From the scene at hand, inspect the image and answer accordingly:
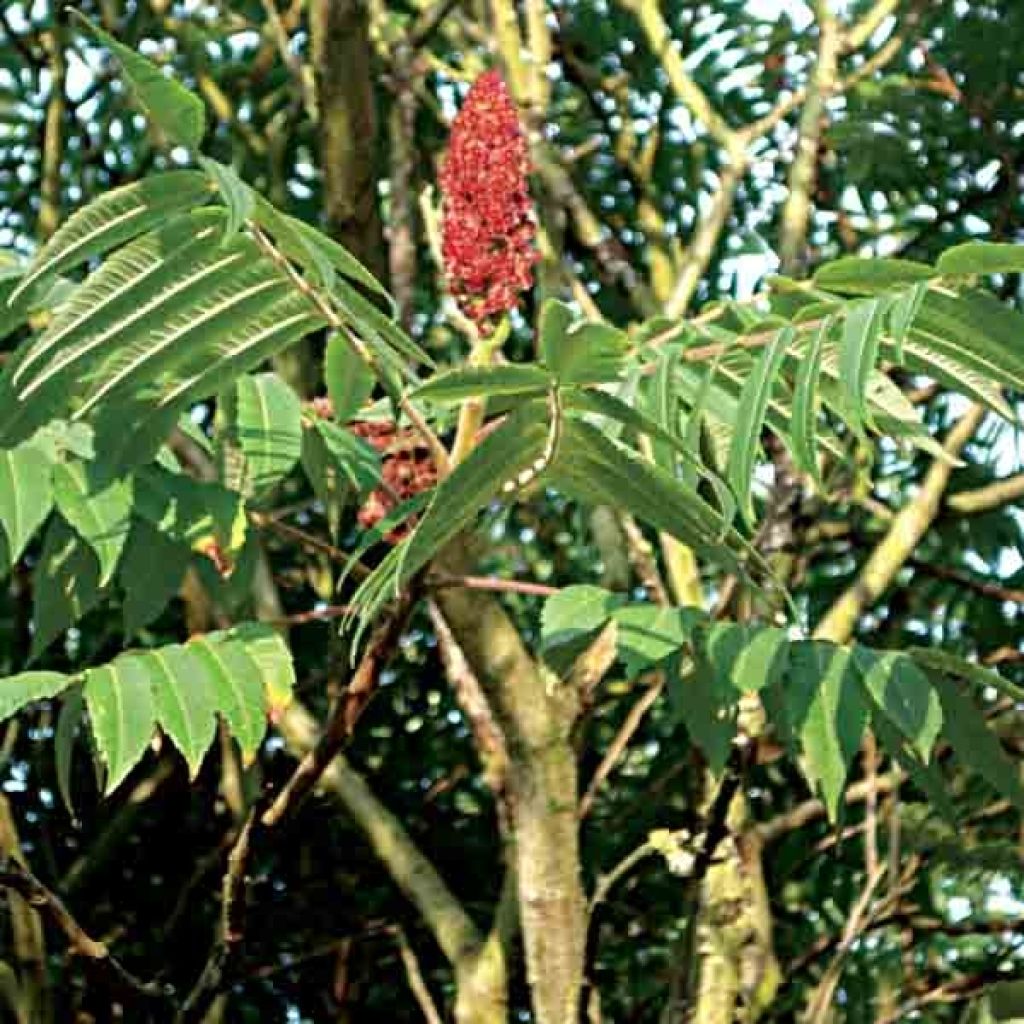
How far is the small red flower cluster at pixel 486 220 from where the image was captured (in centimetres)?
203

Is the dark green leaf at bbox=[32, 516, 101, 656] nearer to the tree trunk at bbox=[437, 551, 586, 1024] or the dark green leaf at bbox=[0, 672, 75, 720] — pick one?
the dark green leaf at bbox=[0, 672, 75, 720]

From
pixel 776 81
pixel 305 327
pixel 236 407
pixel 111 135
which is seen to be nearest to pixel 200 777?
pixel 111 135

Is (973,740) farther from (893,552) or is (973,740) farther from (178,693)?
(893,552)

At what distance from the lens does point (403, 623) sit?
2076 millimetres

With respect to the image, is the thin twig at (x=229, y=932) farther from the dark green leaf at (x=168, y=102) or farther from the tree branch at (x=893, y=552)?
the tree branch at (x=893, y=552)

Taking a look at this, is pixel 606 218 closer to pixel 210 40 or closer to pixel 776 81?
pixel 776 81

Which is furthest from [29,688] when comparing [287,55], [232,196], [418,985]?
[287,55]

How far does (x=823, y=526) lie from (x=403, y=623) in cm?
247

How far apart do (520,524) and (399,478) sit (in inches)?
105

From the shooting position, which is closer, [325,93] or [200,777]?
[325,93]

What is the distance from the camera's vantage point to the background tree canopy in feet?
6.50

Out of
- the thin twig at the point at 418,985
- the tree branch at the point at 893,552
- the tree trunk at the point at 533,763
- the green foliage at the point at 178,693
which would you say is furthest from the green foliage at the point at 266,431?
the tree branch at the point at 893,552

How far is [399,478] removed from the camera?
238cm

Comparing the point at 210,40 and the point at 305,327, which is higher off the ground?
the point at 210,40
